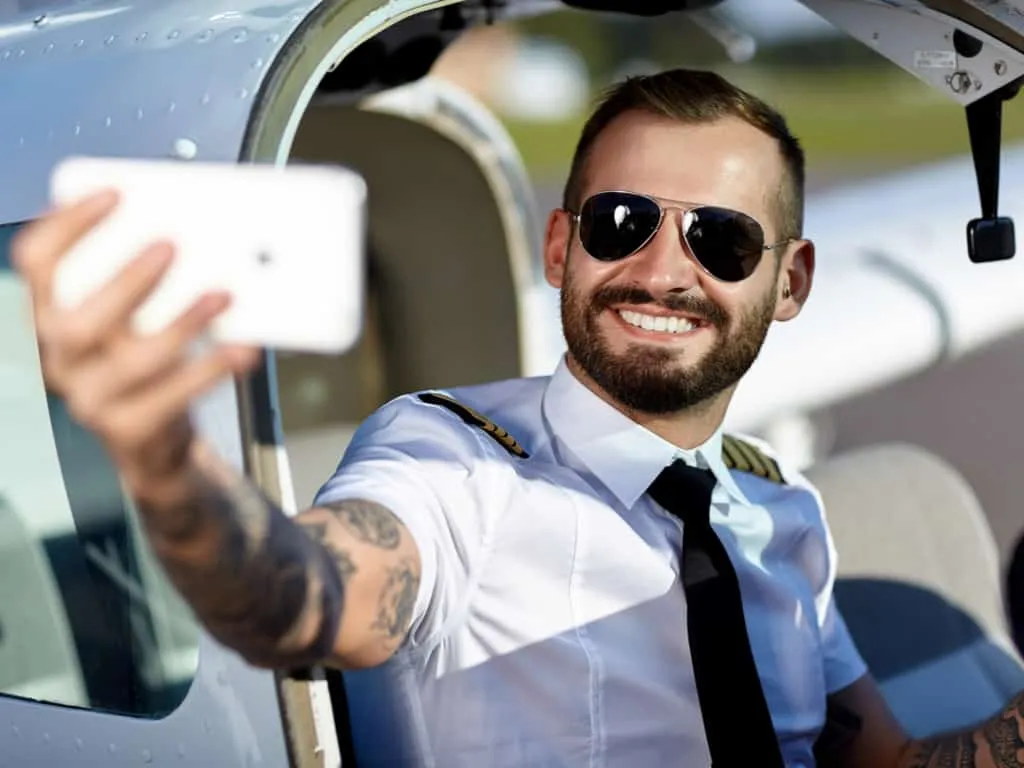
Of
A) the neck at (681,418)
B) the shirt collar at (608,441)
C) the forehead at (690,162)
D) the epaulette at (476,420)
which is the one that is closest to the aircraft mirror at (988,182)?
the forehead at (690,162)

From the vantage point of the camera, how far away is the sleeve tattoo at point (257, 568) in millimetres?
1072

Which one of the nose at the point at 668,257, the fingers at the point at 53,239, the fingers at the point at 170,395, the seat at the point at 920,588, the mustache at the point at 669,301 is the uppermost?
the fingers at the point at 53,239

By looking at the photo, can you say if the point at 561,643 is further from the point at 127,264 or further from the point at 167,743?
the point at 127,264

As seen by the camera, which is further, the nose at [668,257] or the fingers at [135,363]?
the nose at [668,257]

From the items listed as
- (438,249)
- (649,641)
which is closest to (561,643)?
(649,641)

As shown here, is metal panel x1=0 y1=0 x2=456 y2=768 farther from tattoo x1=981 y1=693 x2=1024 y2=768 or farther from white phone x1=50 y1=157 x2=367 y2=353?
tattoo x1=981 y1=693 x2=1024 y2=768

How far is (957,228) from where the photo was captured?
4812 mm

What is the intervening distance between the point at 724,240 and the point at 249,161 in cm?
64

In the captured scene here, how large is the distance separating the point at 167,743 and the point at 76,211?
2.66 ft

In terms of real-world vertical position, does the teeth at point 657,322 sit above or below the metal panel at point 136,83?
below

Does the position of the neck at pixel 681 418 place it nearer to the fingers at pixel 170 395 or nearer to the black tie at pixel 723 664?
the black tie at pixel 723 664

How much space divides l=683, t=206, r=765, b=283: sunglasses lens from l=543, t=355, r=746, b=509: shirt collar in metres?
0.23

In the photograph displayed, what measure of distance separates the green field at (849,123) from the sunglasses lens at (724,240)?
51.8ft

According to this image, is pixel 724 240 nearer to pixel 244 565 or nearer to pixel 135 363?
pixel 244 565
